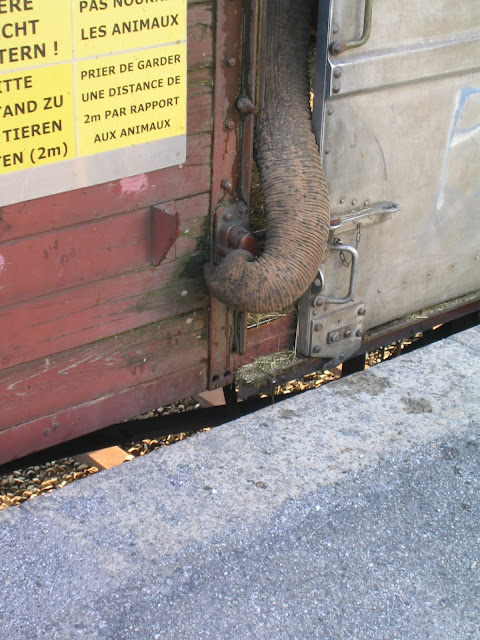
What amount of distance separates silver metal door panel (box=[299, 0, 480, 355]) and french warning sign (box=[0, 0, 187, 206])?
31.4 inches

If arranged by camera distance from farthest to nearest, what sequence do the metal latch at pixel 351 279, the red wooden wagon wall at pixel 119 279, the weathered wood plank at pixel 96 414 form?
the metal latch at pixel 351 279
the weathered wood plank at pixel 96 414
the red wooden wagon wall at pixel 119 279

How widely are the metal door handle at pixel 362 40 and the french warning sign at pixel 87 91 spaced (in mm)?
721

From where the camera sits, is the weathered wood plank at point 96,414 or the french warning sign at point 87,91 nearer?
the french warning sign at point 87,91

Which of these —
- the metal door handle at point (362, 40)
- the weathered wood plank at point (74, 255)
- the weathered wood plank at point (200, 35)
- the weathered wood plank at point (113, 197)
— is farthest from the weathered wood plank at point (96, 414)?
the metal door handle at point (362, 40)

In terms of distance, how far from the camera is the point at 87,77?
10.7ft

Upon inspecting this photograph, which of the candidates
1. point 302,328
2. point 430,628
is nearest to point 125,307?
point 302,328

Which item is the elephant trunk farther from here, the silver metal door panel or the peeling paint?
the peeling paint

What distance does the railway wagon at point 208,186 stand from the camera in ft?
10.8

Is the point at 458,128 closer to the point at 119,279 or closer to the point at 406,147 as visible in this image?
the point at 406,147

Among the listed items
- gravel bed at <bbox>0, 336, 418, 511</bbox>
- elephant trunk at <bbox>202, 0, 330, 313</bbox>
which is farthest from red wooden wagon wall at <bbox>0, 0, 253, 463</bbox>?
gravel bed at <bbox>0, 336, 418, 511</bbox>

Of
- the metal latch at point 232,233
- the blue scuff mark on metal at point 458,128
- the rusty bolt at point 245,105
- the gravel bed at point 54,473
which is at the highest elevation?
the rusty bolt at point 245,105

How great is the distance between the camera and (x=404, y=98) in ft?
14.1

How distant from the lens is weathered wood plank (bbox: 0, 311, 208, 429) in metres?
3.63

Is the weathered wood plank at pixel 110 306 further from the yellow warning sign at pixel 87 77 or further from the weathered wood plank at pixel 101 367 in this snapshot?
the yellow warning sign at pixel 87 77
